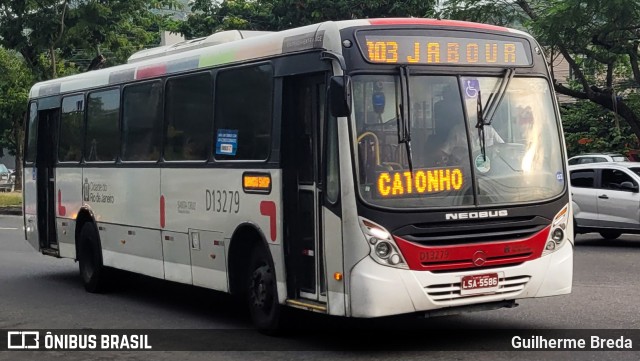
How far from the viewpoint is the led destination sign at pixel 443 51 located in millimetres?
8750

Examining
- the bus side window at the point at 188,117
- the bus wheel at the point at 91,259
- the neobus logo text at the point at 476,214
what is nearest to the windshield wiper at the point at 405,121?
the neobus logo text at the point at 476,214

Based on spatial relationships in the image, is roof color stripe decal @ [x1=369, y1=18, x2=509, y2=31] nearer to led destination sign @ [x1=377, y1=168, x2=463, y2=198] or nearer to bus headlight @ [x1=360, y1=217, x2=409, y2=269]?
led destination sign @ [x1=377, y1=168, x2=463, y2=198]

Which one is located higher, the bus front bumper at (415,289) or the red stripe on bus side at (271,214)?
the red stripe on bus side at (271,214)

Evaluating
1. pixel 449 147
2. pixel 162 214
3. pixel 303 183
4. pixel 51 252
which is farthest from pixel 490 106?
pixel 51 252

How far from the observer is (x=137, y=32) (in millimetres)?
37156

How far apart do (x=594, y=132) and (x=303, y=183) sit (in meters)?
33.9

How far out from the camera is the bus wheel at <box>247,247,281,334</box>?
9.59 m

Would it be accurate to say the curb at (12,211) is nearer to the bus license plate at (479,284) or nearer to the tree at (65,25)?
the tree at (65,25)

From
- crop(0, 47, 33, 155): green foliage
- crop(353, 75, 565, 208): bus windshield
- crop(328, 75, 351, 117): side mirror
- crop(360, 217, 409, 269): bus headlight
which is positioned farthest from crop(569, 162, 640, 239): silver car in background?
crop(0, 47, 33, 155): green foliage

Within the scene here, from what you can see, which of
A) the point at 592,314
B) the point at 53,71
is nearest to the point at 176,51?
the point at 592,314

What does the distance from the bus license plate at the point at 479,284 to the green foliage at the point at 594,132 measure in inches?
1230

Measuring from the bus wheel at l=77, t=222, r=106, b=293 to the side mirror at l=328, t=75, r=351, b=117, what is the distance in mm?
6169

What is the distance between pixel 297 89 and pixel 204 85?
1953 mm

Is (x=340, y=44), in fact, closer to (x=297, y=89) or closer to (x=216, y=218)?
(x=297, y=89)
